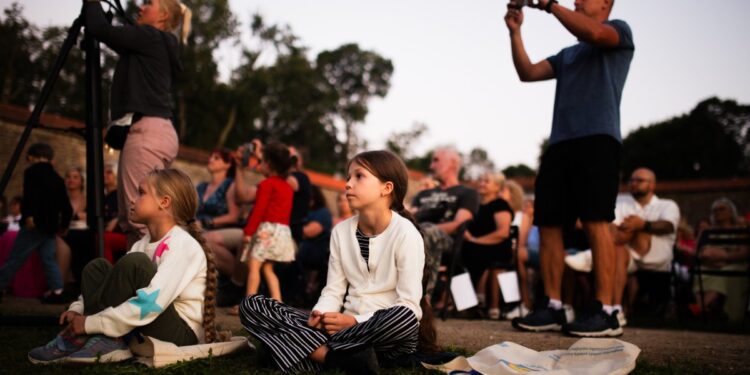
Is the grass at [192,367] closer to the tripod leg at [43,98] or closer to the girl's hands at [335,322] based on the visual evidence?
the girl's hands at [335,322]

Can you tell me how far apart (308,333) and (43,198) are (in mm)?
4356

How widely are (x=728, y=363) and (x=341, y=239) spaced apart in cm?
190

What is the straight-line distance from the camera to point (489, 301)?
6996 millimetres

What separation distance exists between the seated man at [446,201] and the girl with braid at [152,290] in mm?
3213

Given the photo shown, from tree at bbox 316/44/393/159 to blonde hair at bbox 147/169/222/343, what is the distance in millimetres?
58289

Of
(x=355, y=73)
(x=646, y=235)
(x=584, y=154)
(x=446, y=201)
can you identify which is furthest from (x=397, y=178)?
(x=355, y=73)

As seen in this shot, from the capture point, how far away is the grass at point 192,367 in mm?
2369

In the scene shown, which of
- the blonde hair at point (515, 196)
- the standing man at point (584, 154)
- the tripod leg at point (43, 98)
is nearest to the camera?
the tripod leg at point (43, 98)

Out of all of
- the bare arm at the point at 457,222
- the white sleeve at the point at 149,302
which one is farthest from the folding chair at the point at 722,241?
the white sleeve at the point at 149,302

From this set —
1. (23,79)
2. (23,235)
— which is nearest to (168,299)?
(23,235)

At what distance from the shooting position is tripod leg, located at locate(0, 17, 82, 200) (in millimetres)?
3420

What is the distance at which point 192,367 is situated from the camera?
2.46 metres

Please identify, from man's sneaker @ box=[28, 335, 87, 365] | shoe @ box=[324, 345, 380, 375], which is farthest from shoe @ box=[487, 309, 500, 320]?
man's sneaker @ box=[28, 335, 87, 365]

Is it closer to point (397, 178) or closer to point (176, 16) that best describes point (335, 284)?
point (397, 178)
